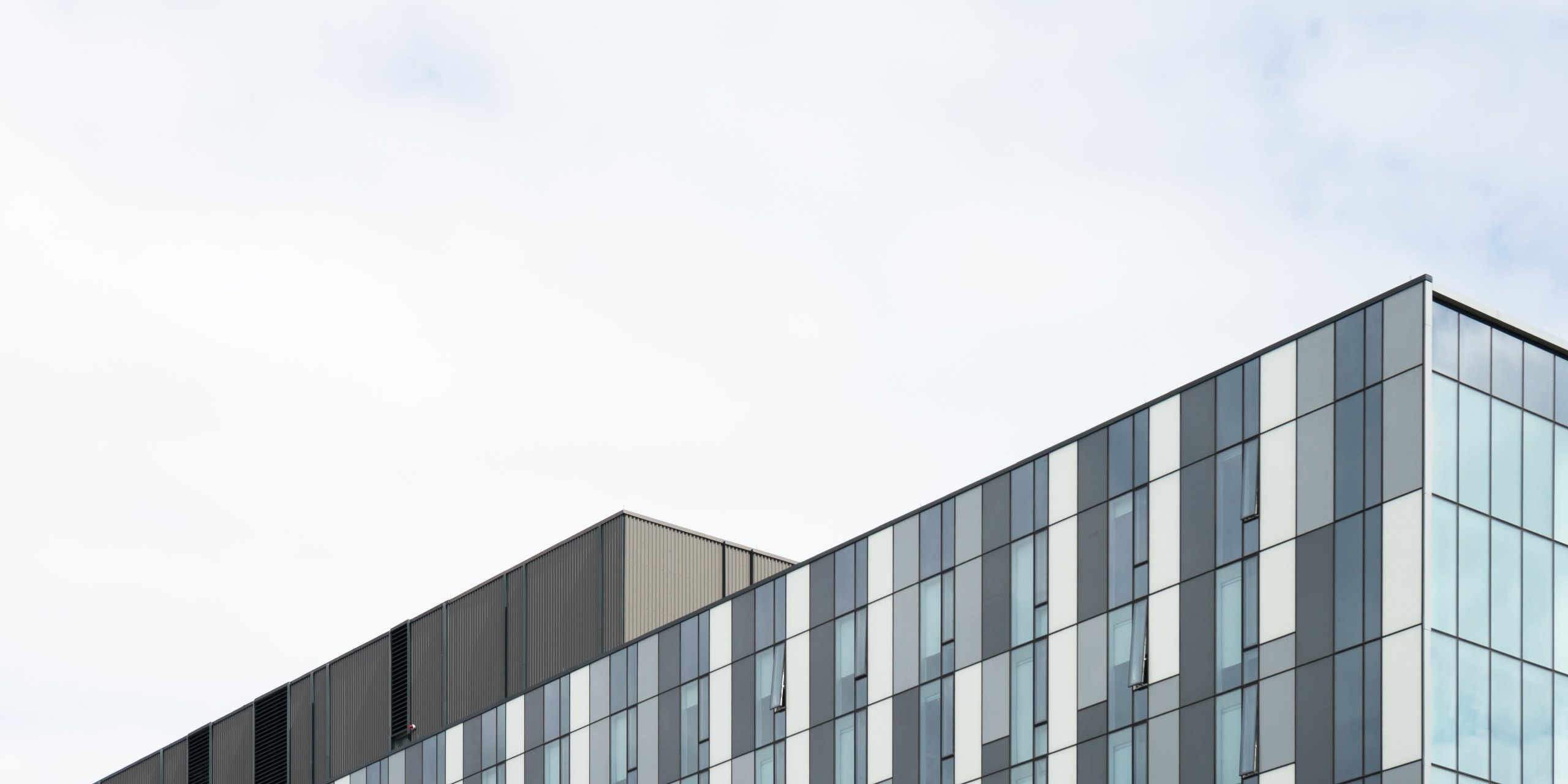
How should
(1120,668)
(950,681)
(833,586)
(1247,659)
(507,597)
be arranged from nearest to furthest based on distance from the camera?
(1247,659)
(1120,668)
(950,681)
(833,586)
(507,597)

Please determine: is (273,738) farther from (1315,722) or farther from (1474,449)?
(1474,449)

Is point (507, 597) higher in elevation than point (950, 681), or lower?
higher

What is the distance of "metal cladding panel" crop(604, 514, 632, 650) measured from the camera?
2894 inches

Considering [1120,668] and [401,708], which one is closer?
[1120,668]

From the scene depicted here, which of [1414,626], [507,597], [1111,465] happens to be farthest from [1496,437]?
[507,597]

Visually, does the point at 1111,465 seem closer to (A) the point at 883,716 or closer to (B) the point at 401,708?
(A) the point at 883,716

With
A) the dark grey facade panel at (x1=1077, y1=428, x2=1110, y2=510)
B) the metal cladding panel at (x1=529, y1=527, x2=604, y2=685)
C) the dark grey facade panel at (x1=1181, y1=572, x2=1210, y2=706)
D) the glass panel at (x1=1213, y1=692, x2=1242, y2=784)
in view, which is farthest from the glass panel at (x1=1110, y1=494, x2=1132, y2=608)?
the metal cladding panel at (x1=529, y1=527, x2=604, y2=685)

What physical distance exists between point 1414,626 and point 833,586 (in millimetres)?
20547

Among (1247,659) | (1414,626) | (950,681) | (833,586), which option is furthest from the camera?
(833,586)

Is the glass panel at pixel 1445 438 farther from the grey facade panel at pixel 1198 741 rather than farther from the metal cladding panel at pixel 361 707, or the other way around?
the metal cladding panel at pixel 361 707

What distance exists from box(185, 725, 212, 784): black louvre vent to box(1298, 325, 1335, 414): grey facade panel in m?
54.4

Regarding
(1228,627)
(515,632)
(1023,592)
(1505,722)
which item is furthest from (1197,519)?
(515,632)

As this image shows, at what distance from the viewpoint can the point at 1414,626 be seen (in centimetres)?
4706

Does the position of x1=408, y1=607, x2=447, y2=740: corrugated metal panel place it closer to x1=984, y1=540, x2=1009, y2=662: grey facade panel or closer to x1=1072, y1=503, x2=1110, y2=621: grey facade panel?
x1=984, y1=540, x2=1009, y2=662: grey facade panel
